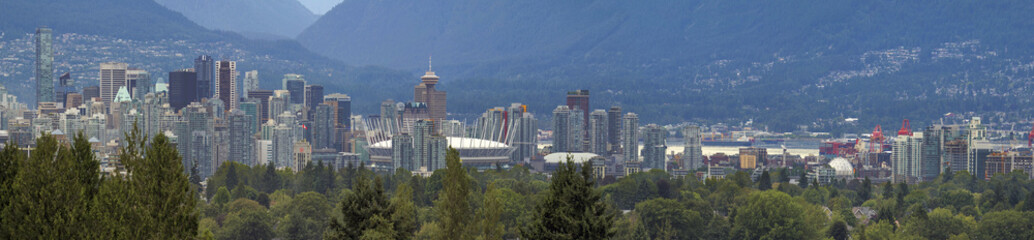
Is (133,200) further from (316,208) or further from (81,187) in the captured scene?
(316,208)

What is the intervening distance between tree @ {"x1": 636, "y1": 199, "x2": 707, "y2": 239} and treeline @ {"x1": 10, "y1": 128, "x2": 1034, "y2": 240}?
101 millimetres

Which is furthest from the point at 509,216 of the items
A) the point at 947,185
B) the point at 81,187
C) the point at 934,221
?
the point at 947,185

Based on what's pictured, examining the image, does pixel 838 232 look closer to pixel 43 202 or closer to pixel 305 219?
pixel 305 219

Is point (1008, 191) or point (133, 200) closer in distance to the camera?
point (133, 200)

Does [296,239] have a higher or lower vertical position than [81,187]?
lower

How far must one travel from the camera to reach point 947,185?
13150 centimetres

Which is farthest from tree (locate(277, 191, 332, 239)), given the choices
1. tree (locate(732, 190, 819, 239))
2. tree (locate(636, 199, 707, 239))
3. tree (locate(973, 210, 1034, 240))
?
tree (locate(973, 210, 1034, 240))

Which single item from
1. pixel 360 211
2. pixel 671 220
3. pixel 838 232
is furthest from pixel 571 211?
pixel 838 232

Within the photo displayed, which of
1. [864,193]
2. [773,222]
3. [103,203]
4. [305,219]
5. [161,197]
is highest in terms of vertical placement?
[161,197]

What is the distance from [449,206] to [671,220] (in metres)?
54.6

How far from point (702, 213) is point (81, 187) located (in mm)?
69690

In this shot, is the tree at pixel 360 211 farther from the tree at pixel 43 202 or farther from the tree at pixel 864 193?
the tree at pixel 864 193

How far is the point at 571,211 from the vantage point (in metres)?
28.6

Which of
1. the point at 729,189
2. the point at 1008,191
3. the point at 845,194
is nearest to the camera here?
the point at 729,189
